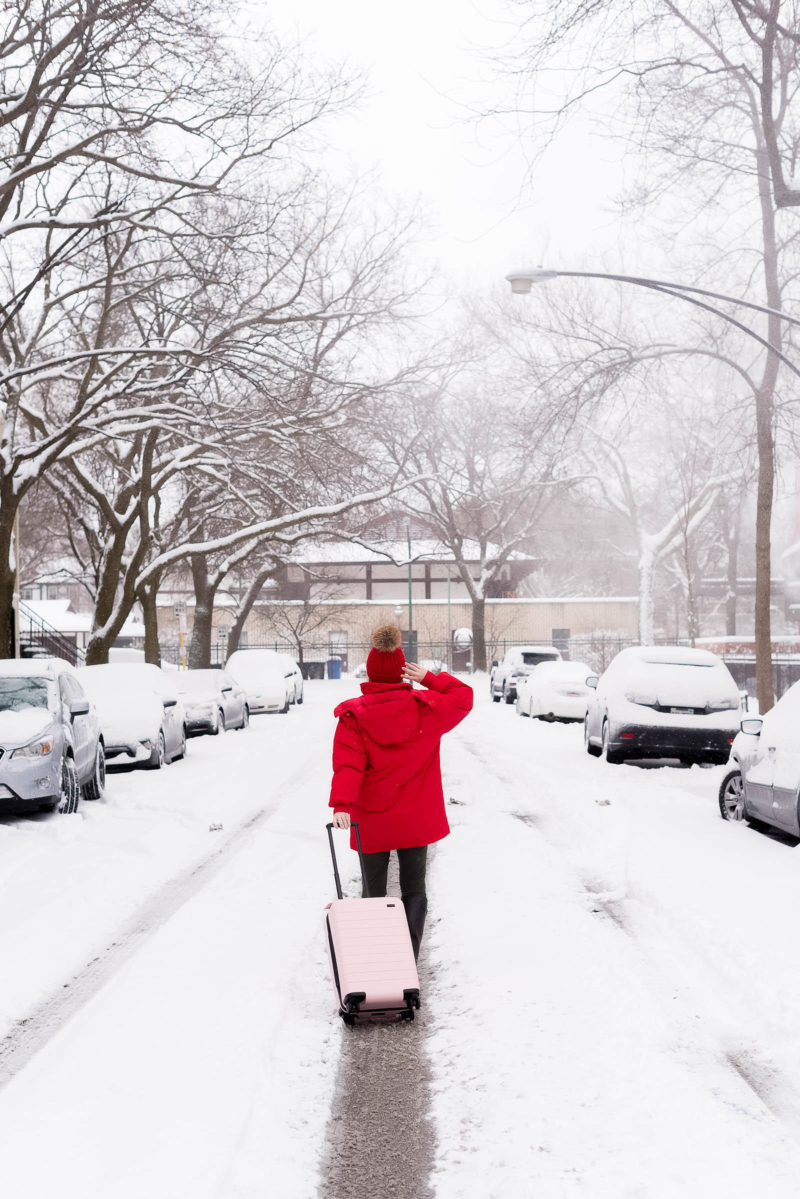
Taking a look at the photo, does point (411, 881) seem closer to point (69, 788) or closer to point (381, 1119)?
point (381, 1119)

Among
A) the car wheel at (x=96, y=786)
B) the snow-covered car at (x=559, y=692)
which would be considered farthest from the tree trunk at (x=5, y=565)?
the snow-covered car at (x=559, y=692)

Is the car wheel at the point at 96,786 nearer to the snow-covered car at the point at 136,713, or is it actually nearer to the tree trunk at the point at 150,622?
the snow-covered car at the point at 136,713

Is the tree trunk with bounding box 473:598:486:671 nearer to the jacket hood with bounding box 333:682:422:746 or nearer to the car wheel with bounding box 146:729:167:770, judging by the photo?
the car wheel with bounding box 146:729:167:770

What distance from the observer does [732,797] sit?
11461 mm

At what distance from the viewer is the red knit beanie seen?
5523mm

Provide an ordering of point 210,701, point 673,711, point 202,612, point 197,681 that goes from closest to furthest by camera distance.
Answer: point 673,711, point 210,701, point 197,681, point 202,612

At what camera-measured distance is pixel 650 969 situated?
586cm

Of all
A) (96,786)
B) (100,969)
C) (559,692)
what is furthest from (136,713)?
(559,692)

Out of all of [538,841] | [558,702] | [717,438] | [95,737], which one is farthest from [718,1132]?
[717,438]

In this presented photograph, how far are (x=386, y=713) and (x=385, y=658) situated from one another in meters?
0.27

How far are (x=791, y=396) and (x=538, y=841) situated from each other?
17.1 m

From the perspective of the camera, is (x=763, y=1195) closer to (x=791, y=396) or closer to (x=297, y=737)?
(x=297, y=737)

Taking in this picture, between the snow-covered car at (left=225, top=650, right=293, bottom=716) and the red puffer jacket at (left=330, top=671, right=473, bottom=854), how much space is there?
2630 cm

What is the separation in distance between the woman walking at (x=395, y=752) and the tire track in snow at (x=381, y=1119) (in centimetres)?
86
